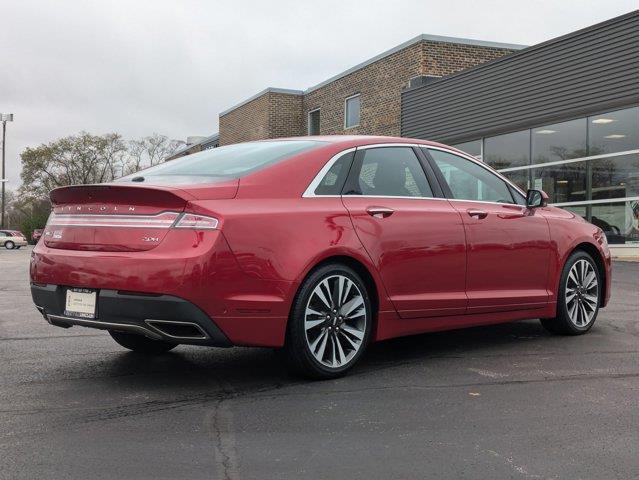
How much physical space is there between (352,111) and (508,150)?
7.79 meters

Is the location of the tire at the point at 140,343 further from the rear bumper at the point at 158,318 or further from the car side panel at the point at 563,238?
the car side panel at the point at 563,238

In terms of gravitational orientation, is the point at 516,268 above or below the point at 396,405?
above

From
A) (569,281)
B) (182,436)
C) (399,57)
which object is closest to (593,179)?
(399,57)

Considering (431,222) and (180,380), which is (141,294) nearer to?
(180,380)

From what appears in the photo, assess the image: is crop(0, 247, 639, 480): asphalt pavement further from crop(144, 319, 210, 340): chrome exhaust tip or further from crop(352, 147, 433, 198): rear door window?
crop(352, 147, 433, 198): rear door window

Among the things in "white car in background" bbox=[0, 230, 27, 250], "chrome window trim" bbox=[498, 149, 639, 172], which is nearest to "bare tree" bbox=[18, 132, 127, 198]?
"white car in background" bbox=[0, 230, 27, 250]

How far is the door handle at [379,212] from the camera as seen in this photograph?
4.71 metres

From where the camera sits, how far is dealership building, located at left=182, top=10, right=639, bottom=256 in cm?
1512

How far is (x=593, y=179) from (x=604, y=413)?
1320 cm

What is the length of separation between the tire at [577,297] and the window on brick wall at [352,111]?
62.0 ft

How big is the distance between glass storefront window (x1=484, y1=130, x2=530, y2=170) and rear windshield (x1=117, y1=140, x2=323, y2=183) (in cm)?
1414

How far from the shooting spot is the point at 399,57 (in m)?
22.1

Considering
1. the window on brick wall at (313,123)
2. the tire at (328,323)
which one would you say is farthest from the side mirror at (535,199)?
the window on brick wall at (313,123)

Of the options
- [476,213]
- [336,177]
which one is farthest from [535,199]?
[336,177]
